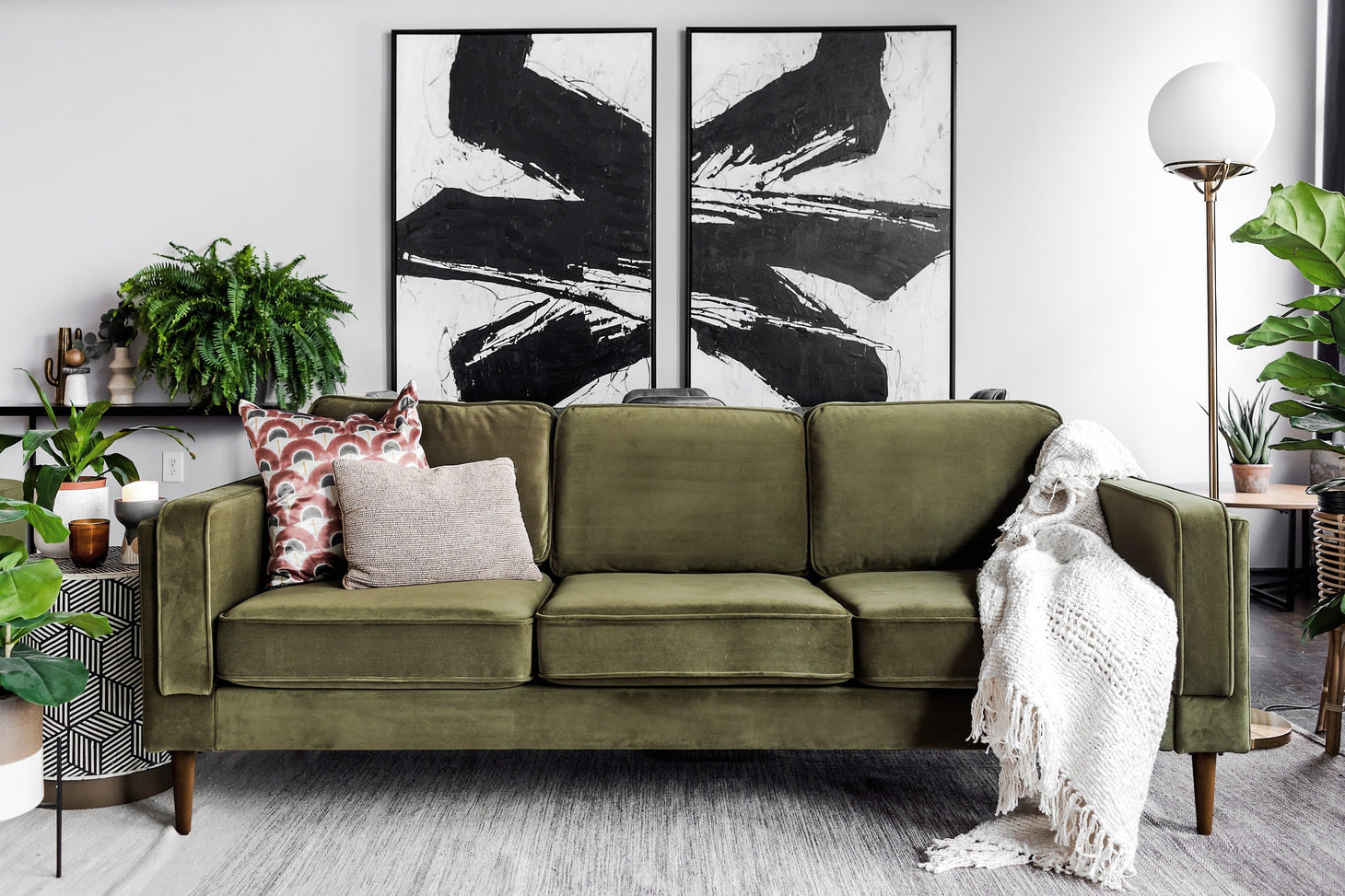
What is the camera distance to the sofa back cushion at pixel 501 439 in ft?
7.32

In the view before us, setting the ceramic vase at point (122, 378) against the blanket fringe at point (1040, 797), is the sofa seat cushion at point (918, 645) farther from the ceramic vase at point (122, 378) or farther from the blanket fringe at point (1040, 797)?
the ceramic vase at point (122, 378)

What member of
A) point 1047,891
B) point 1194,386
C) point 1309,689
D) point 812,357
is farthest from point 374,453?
point 1194,386

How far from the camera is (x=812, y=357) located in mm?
3559

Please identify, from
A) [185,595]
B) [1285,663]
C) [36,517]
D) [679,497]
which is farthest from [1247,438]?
[36,517]

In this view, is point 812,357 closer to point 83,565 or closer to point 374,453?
point 374,453

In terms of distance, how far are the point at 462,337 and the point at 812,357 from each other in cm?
140

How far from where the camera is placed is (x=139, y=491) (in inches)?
78.9

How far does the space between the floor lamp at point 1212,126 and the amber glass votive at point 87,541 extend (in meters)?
2.70

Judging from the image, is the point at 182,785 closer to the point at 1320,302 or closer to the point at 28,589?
the point at 28,589

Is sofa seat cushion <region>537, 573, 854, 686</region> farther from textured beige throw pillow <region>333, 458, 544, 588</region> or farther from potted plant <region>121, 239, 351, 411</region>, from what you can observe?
potted plant <region>121, 239, 351, 411</region>

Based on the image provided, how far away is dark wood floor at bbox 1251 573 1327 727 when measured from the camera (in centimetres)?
243

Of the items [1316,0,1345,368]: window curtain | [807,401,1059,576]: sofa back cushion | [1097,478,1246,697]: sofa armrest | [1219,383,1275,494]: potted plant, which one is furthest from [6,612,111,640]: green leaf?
[1316,0,1345,368]: window curtain

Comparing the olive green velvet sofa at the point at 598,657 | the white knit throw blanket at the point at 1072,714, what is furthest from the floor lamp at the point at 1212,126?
the white knit throw blanket at the point at 1072,714

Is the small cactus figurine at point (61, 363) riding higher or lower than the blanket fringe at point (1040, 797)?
higher
